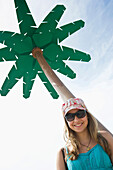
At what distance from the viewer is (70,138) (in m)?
2.56

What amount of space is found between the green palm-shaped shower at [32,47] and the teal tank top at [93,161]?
6.41 metres

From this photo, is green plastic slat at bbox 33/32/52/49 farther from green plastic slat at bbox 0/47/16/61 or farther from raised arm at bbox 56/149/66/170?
raised arm at bbox 56/149/66/170

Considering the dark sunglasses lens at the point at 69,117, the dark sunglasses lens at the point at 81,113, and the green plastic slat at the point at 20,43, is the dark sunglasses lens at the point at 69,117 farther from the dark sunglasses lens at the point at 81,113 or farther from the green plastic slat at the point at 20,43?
the green plastic slat at the point at 20,43

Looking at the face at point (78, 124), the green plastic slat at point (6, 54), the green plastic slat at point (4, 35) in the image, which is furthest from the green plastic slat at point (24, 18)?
the face at point (78, 124)

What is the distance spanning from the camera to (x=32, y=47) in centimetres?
812

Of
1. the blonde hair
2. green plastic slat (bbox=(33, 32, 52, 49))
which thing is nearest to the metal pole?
green plastic slat (bbox=(33, 32, 52, 49))

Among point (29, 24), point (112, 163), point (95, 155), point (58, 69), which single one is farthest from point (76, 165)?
point (58, 69)

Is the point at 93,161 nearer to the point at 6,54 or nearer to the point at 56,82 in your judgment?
the point at 56,82

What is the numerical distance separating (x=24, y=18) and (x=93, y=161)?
21.5ft

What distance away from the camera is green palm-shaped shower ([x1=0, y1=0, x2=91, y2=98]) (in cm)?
717

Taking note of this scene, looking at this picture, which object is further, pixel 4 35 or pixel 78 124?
pixel 4 35

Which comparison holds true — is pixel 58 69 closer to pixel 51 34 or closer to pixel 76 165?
pixel 51 34

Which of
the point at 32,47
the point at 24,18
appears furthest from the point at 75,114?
the point at 32,47

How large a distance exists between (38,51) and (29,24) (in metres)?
1.41
